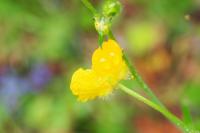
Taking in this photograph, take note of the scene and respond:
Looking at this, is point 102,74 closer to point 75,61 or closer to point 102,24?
point 102,24

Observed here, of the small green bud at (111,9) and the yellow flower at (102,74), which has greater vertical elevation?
the small green bud at (111,9)

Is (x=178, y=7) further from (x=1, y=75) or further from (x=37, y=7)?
(x=1, y=75)

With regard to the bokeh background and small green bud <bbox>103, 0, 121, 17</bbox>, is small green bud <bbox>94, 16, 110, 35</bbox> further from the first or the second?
the bokeh background

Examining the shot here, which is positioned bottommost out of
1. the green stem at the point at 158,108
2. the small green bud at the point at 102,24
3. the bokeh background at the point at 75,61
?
the green stem at the point at 158,108

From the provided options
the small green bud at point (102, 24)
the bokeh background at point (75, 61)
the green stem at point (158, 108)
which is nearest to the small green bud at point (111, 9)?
the small green bud at point (102, 24)

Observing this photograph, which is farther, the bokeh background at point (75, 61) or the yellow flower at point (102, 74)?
the bokeh background at point (75, 61)

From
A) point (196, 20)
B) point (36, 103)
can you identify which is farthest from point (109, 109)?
point (196, 20)

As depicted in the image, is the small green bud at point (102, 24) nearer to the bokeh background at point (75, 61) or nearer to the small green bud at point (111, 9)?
the small green bud at point (111, 9)
